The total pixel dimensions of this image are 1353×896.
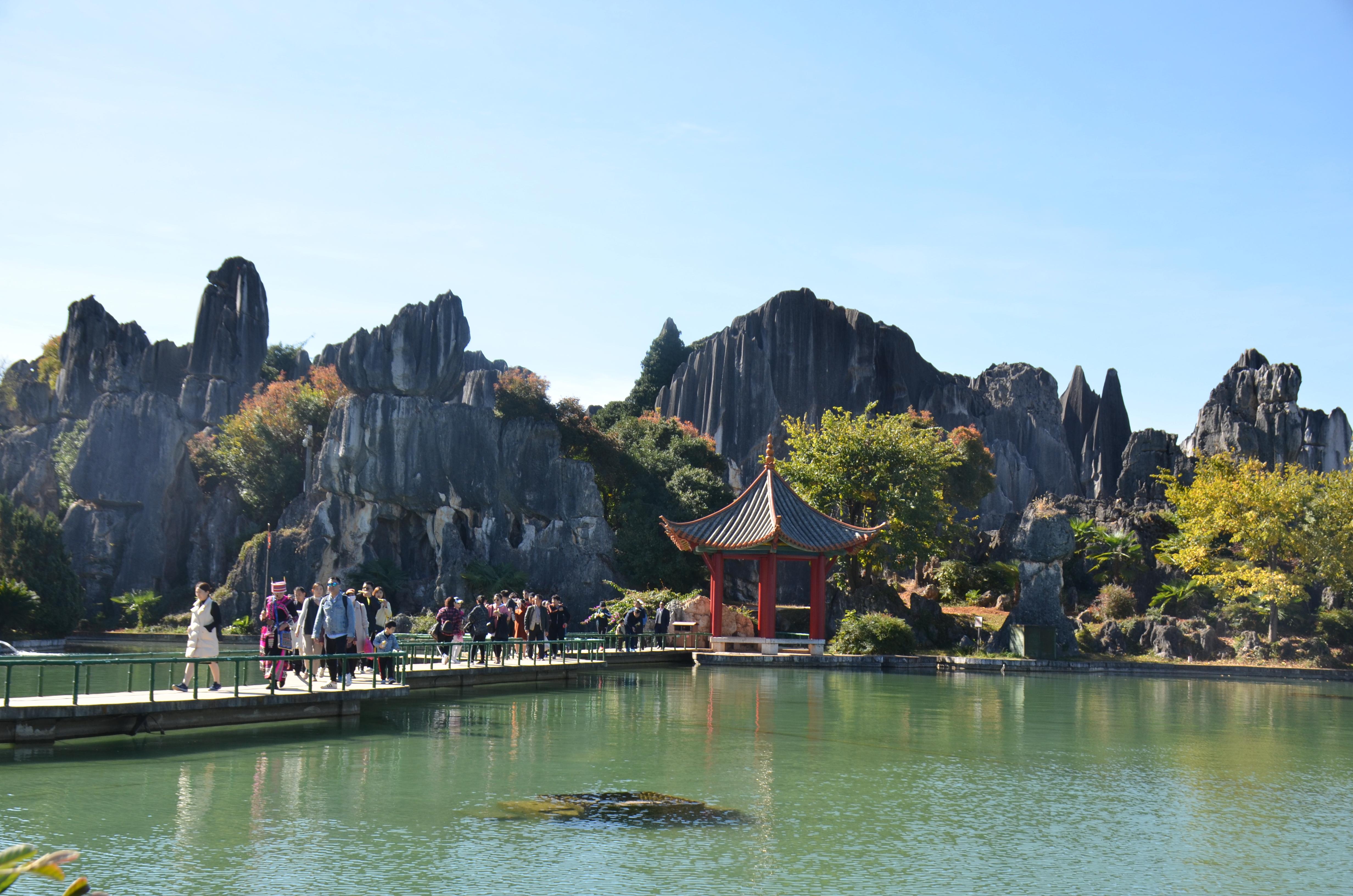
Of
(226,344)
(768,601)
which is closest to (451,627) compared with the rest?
(768,601)

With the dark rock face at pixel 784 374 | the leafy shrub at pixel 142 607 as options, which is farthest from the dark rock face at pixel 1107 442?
the leafy shrub at pixel 142 607

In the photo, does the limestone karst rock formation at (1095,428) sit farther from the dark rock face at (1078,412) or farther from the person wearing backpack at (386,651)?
Result: the person wearing backpack at (386,651)

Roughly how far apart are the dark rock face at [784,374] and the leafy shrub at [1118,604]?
3612cm

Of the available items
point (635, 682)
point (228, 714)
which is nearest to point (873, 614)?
point (635, 682)

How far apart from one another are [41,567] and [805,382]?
48044 millimetres

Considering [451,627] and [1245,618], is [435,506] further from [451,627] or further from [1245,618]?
[1245,618]

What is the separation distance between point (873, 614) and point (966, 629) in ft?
12.7

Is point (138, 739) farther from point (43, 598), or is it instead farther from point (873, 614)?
point (43, 598)

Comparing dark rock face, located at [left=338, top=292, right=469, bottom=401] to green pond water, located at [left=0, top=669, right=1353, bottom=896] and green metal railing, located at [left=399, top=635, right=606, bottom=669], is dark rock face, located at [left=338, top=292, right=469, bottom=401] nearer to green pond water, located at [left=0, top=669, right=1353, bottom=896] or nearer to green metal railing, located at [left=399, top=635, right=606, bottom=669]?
green metal railing, located at [left=399, top=635, right=606, bottom=669]

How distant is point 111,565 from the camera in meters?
47.5

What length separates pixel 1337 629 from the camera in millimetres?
33719

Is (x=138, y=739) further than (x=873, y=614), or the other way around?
(x=873, y=614)

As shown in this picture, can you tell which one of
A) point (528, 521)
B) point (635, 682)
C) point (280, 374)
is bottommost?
point (635, 682)

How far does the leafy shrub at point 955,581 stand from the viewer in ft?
136
